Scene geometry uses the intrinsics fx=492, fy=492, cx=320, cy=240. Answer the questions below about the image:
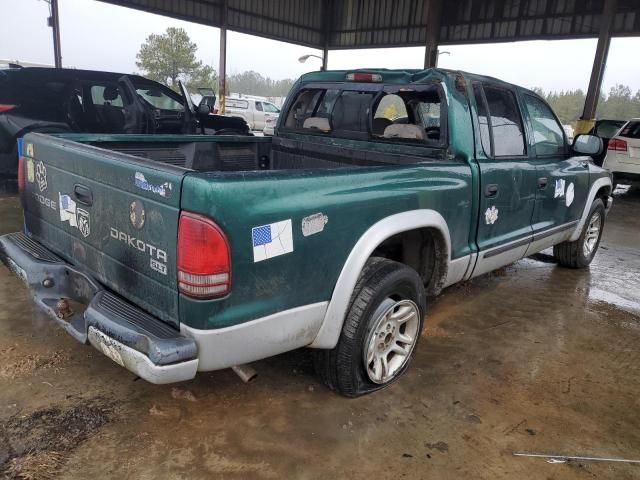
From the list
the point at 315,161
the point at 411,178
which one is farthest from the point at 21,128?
the point at 411,178

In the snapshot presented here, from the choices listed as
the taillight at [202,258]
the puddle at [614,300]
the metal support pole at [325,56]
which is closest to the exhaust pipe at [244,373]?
the taillight at [202,258]

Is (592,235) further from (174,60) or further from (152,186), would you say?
(174,60)

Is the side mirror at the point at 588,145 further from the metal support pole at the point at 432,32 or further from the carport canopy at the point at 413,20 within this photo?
the metal support pole at the point at 432,32

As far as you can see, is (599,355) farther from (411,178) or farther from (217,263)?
(217,263)

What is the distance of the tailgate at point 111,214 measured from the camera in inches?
75.9

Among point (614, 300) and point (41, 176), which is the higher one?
point (41, 176)

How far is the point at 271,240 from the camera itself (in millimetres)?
1931

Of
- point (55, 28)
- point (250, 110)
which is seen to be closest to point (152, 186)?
point (55, 28)

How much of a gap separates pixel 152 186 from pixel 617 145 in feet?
34.8

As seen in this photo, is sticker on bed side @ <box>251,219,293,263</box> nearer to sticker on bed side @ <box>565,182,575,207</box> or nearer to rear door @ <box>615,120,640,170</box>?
sticker on bed side @ <box>565,182,575,207</box>

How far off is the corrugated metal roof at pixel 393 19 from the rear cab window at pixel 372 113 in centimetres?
1378

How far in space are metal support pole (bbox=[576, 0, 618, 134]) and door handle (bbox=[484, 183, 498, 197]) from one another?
13.2 metres

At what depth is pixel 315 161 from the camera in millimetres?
3744

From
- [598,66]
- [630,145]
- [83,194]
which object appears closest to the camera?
[83,194]
